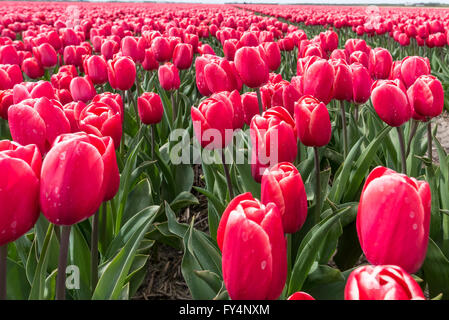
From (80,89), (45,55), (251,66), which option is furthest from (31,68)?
(251,66)

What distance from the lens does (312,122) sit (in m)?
1.49

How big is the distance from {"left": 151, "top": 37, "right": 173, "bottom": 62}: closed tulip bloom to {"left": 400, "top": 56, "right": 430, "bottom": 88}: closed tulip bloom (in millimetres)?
2099

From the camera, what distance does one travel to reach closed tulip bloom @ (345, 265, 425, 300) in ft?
1.87

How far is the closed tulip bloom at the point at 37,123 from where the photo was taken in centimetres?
126

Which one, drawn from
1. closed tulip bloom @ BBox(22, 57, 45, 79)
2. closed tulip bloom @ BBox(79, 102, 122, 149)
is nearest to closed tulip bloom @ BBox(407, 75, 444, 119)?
closed tulip bloom @ BBox(79, 102, 122, 149)

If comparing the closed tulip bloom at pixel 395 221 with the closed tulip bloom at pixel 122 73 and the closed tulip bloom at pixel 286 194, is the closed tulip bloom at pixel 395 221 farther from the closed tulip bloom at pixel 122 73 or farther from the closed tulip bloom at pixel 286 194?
the closed tulip bloom at pixel 122 73

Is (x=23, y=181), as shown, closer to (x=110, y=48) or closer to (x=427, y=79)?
(x=427, y=79)

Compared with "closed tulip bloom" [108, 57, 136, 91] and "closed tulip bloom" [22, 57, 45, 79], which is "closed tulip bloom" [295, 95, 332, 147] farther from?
"closed tulip bloom" [22, 57, 45, 79]

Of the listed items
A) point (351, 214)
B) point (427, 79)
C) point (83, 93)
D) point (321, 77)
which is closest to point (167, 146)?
point (83, 93)

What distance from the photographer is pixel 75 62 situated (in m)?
3.98

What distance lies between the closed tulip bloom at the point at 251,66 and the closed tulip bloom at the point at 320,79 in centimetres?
31

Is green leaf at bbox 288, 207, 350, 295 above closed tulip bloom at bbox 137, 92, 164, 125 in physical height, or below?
below

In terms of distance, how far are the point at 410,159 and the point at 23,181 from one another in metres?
1.95

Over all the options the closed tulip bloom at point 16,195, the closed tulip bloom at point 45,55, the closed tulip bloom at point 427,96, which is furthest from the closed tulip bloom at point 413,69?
the closed tulip bloom at point 45,55
